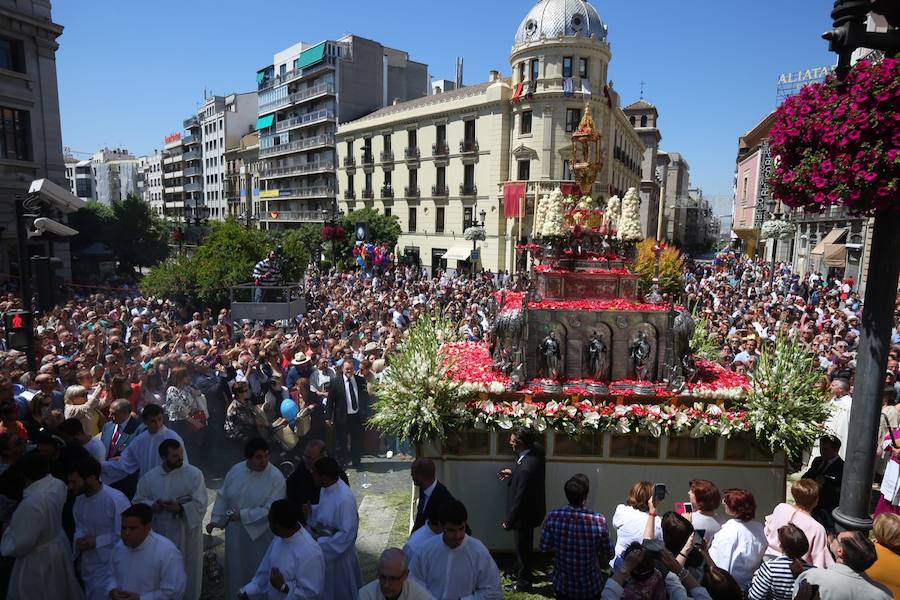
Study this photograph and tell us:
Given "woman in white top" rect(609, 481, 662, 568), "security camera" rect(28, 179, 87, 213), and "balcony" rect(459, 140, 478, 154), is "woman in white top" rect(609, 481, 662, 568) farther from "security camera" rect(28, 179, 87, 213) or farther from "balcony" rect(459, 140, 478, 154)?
"balcony" rect(459, 140, 478, 154)

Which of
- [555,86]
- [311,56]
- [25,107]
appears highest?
[311,56]

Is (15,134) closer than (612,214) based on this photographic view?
No

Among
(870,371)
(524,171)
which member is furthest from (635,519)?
(524,171)

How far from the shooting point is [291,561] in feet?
13.6

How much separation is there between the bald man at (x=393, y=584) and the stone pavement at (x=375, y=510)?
10.1 feet

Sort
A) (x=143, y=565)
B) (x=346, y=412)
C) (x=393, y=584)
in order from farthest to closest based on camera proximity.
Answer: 1. (x=346, y=412)
2. (x=143, y=565)
3. (x=393, y=584)

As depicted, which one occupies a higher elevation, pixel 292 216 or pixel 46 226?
pixel 292 216

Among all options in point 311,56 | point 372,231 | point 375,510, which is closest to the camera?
point 375,510

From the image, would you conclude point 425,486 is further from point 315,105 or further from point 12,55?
point 315,105

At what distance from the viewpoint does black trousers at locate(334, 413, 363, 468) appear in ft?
31.0

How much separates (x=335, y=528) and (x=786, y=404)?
511 centimetres

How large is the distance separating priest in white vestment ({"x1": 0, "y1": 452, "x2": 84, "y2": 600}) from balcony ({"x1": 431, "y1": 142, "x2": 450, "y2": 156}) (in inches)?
1409

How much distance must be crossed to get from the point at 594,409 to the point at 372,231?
34357 millimetres

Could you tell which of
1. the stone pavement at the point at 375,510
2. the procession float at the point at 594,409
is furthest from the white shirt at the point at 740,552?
the stone pavement at the point at 375,510
